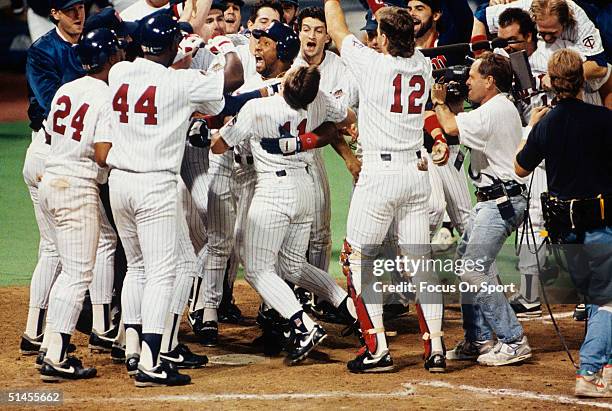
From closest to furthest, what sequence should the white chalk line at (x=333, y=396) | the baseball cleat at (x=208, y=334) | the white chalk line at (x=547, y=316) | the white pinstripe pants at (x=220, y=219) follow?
the white chalk line at (x=333, y=396)
the baseball cleat at (x=208, y=334)
the white pinstripe pants at (x=220, y=219)
the white chalk line at (x=547, y=316)

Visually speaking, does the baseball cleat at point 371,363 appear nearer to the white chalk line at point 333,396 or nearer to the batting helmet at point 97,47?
the white chalk line at point 333,396

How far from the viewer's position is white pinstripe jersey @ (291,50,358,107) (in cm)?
837

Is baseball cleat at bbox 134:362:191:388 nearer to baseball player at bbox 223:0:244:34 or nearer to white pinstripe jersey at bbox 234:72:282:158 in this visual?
white pinstripe jersey at bbox 234:72:282:158

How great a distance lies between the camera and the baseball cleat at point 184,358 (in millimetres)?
7133

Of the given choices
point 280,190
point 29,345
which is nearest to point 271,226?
point 280,190

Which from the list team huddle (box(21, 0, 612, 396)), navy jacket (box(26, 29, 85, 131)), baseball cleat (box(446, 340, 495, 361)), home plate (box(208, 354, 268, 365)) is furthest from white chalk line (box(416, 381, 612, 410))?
navy jacket (box(26, 29, 85, 131))

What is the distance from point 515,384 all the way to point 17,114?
1175 centimetres

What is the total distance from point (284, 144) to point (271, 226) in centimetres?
54

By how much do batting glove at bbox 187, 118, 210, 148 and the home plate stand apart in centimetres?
144

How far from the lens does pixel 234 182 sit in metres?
8.09

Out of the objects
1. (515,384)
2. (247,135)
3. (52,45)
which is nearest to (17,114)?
(52,45)

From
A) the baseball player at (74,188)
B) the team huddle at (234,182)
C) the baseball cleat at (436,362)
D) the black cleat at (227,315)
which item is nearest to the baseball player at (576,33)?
the team huddle at (234,182)

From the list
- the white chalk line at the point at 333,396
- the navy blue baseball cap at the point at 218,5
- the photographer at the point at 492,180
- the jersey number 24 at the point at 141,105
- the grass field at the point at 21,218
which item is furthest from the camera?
the grass field at the point at 21,218

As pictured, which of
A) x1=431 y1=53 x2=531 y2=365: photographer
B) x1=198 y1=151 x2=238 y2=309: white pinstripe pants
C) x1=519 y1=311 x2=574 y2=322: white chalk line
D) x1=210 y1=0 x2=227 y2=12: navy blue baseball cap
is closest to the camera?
x1=431 y1=53 x2=531 y2=365: photographer
